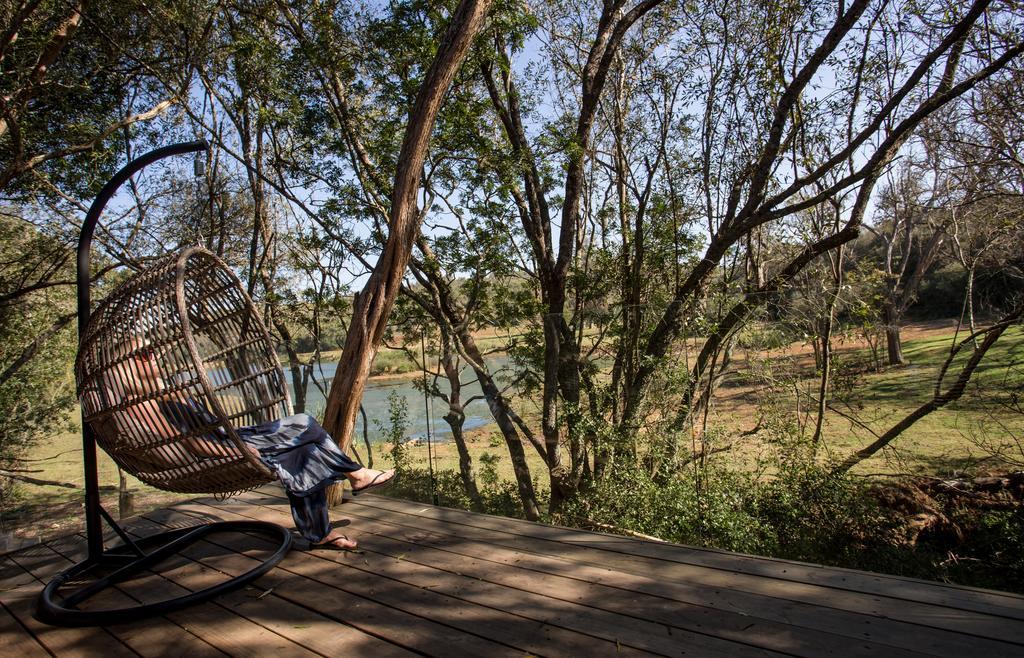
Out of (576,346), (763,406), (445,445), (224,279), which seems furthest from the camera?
(445,445)

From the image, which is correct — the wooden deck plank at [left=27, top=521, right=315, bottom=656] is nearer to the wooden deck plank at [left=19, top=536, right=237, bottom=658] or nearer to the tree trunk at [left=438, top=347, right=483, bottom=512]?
the wooden deck plank at [left=19, top=536, right=237, bottom=658]

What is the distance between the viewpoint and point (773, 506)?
4078 millimetres

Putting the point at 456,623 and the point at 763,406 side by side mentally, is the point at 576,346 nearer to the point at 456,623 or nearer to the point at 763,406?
the point at 763,406

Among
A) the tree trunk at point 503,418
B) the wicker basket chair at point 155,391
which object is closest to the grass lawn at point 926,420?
the tree trunk at point 503,418

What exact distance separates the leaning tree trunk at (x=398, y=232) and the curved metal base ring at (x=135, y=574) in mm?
579

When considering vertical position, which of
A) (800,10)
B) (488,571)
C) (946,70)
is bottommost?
(488,571)

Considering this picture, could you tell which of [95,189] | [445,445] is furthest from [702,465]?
[95,189]

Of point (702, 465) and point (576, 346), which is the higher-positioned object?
point (576, 346)

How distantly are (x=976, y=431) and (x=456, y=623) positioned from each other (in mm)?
5003

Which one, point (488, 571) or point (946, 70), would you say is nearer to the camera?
point (488, 571)

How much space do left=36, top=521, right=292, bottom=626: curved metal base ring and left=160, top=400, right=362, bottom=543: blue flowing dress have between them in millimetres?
189

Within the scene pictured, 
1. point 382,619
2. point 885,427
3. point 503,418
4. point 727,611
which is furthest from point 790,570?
point 885,427

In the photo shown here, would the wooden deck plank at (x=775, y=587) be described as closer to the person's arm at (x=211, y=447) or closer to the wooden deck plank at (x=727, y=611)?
the wooden deck plank at (x=727, y=611)

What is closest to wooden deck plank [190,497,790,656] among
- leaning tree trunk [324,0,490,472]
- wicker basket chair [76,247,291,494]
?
wicker basket chair [76,247,291,494]
